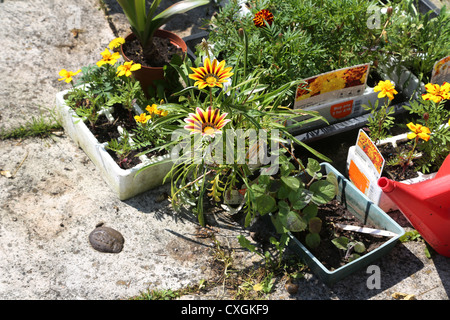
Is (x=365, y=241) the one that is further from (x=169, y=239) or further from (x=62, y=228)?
(x=62, y=228)

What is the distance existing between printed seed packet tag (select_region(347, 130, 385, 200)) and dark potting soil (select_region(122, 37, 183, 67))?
3.71 ft

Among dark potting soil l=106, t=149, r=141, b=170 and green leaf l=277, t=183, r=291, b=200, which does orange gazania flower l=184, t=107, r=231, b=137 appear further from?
dark potting soil l=106, t=149, r=141, b=170

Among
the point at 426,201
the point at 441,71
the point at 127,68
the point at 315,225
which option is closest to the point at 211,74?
the point at 127,68

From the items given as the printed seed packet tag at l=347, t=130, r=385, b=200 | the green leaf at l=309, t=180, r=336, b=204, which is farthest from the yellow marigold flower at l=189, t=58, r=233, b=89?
the printed seed packet tag at l=347, t=130, r=385, b=200

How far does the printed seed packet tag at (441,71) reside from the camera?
9.49 ft

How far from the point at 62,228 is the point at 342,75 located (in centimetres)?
163

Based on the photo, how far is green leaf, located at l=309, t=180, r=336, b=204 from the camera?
8.00ft

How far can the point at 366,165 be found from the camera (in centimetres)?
268

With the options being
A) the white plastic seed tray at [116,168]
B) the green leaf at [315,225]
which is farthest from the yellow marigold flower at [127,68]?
the green leaf at [315,225]

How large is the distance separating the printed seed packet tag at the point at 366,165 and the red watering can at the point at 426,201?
9.8 inches

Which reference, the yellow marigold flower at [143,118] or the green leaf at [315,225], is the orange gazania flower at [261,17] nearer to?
the yellow marigold flower at [143,118]

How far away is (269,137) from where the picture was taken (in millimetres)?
2553

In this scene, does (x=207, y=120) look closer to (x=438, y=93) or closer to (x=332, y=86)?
(x=332, y=86)
